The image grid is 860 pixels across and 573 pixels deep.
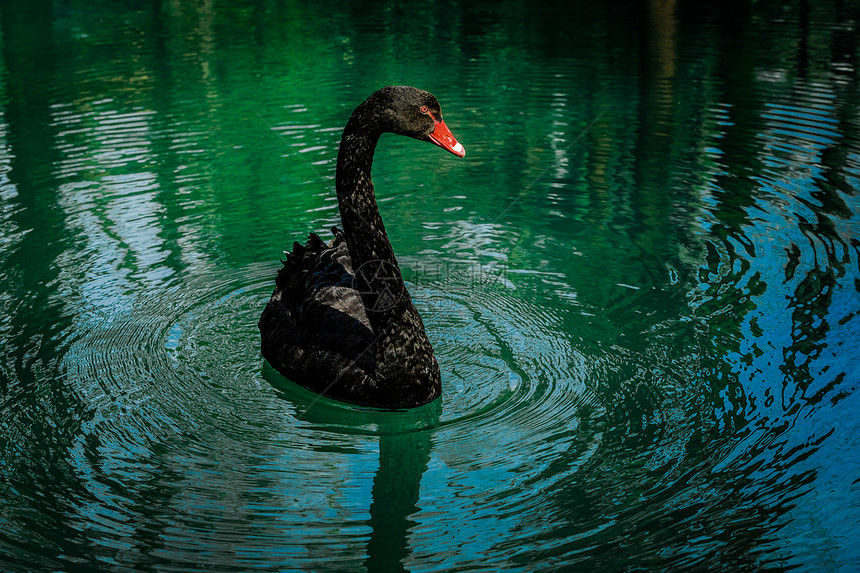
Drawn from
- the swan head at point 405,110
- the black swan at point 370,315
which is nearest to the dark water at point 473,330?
the black swan at point 370,315

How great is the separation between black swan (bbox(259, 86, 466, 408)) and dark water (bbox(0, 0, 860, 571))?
0.16m

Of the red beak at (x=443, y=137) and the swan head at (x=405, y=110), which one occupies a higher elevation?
the swan head at (x=405, y=110)

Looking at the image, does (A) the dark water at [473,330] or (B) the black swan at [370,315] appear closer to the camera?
(A) the dark water at [473,330]

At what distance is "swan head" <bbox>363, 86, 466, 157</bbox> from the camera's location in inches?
189

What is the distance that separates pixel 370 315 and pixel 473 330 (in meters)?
0.99

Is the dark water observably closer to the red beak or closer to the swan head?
the red beak

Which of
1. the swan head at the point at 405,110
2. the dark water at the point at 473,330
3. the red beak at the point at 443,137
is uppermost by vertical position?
the swan head at the point at 405,110

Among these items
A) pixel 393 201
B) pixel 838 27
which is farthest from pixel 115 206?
pixel 838 27

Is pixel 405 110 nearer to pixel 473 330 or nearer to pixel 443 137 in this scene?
pixel 443 137

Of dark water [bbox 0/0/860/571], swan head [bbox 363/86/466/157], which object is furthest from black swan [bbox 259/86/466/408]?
dark water [bbox 0/0/860/571]

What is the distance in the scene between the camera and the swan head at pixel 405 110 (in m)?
4.80

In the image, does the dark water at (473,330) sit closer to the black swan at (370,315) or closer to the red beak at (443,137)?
the black swan at (370,315)

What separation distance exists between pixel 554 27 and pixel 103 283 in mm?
11997

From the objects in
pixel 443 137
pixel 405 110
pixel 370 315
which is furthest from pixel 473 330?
pixel 405 110
